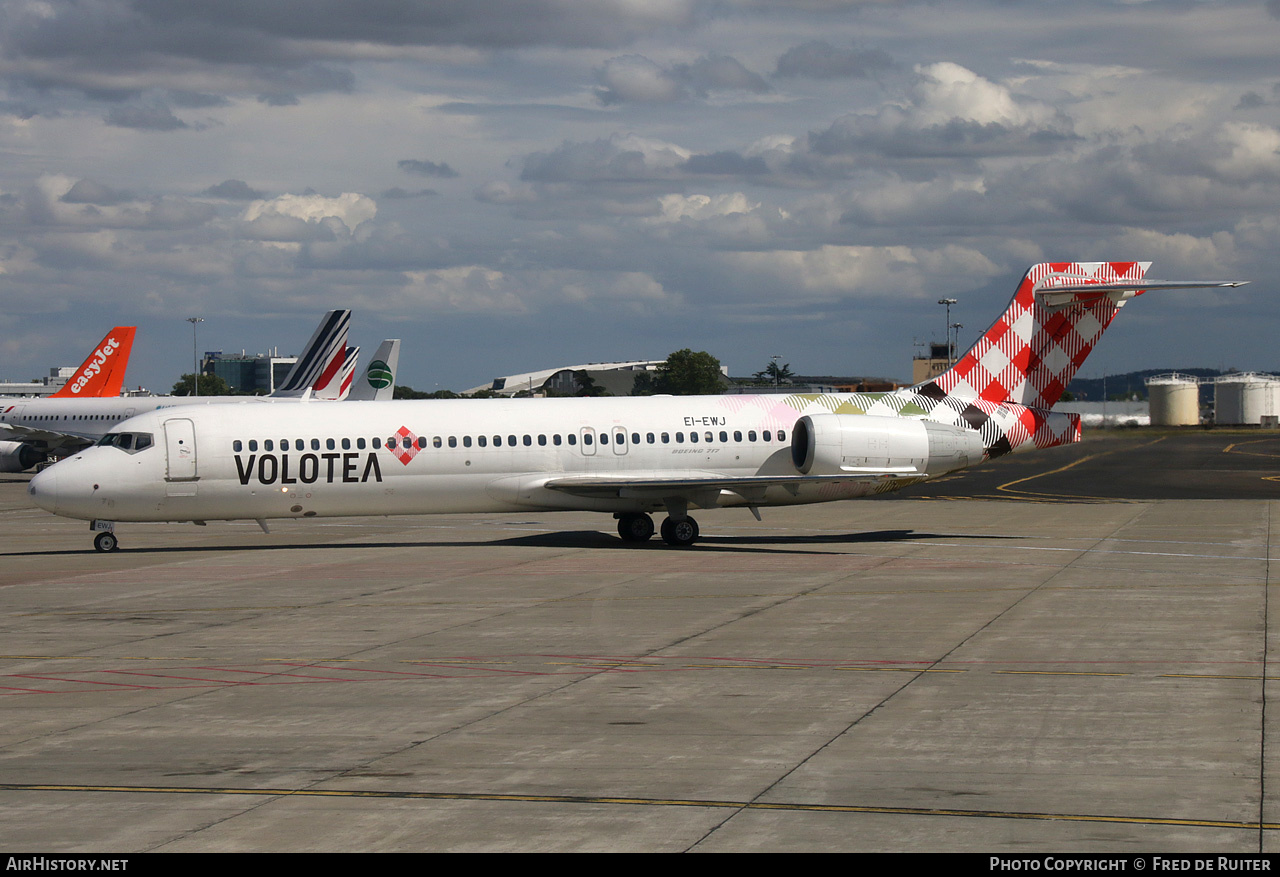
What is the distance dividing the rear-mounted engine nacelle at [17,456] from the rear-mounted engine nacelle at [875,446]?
52581 millimetres

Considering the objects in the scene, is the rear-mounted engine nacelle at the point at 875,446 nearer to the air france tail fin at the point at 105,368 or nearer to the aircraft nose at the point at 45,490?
the aircraft nose at the point at 45,490

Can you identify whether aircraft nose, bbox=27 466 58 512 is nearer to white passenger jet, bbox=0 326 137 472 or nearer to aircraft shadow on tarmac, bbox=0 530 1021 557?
aircraft shadow on tarmac, bbox=0 530 1021 557

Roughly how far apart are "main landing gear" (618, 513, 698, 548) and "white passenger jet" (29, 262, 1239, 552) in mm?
50

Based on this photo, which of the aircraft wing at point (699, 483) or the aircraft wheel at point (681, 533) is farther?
the aircraft wheel at point (681, 533)

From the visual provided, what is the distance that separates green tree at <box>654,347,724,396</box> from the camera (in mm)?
161750

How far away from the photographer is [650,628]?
1923 centimetres

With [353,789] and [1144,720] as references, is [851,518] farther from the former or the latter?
[353,789]

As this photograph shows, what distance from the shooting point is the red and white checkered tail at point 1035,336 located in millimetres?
33844

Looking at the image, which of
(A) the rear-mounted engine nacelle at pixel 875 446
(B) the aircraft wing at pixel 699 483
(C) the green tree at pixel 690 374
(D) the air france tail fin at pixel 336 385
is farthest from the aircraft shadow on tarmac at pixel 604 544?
(C) the green tree at pixel 690 374

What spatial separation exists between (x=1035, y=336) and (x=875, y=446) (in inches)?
247

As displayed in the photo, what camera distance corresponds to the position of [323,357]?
72.2 meters

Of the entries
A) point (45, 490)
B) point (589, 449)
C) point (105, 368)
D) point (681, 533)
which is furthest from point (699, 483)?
point (105, 368)
